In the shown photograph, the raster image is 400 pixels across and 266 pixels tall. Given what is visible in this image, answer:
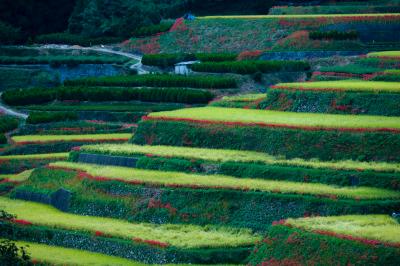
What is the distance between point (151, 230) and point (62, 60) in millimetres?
36920

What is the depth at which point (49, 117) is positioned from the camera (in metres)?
62.7

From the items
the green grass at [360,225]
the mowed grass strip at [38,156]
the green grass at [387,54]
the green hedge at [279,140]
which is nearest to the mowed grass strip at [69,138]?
the mowed grass strip at [38,156]

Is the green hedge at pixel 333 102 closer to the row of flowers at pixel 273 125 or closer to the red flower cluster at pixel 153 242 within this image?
the row of flowers at pixel 273 125

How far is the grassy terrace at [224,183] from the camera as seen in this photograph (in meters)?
40.0

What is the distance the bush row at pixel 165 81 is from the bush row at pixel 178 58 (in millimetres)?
3770

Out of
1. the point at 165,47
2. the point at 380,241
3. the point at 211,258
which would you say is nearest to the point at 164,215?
the point at 211,258

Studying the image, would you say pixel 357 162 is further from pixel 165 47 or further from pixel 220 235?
pixel 165 47

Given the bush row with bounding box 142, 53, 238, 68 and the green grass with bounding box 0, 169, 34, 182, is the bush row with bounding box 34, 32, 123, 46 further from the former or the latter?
the green grass with bounding box 0, 169, 34, 182

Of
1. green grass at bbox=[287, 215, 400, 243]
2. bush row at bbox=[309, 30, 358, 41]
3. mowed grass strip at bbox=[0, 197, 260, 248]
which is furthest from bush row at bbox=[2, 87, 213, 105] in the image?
green grass at bbox=[287, 215, 400, 243]

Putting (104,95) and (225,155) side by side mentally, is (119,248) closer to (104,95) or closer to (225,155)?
(225,155)

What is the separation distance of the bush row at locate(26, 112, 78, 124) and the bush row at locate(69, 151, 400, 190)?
41.3 ft

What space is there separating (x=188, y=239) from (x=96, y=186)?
7.26 m

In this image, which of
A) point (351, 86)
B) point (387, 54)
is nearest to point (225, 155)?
point (351, 86)

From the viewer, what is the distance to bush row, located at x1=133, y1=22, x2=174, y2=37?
261 feet
